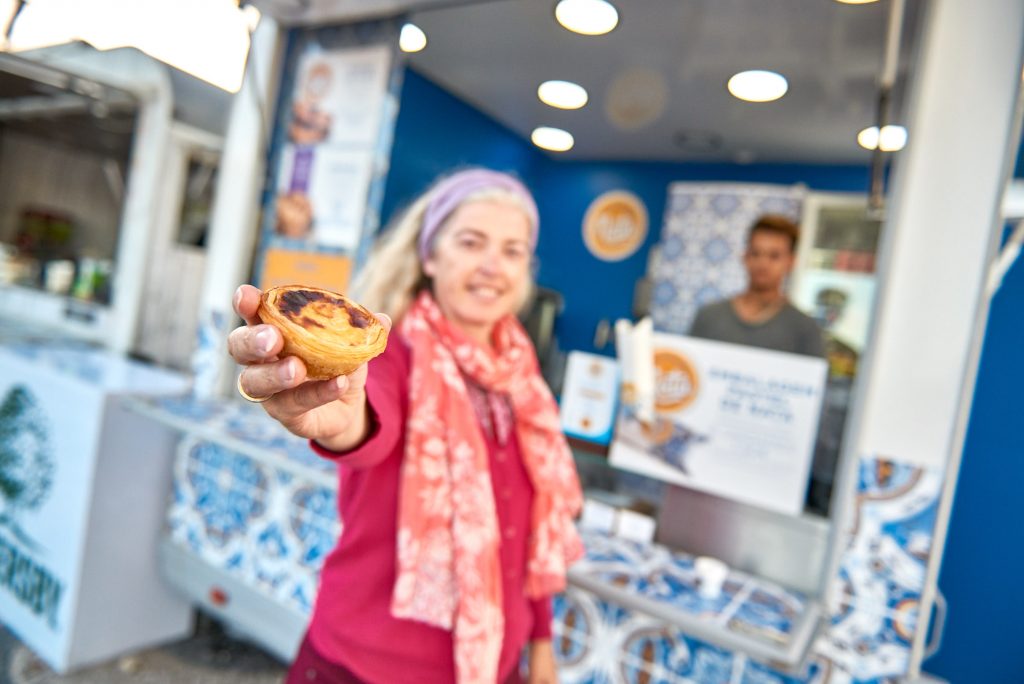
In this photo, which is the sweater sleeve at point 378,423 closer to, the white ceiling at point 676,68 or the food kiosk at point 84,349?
the white ceiling at point 676,68

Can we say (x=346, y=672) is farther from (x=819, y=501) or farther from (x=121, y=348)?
(x=121, y=348)

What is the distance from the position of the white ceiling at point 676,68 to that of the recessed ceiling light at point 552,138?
0.07ft

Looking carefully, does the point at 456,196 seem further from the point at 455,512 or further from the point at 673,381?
the point at 673,381

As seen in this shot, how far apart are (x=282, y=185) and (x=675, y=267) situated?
1.61 metres

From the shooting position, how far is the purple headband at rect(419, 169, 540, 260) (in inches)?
45.4

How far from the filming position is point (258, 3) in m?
2.23

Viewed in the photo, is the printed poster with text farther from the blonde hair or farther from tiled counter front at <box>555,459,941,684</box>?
tiled counter front at <box>555,459,941,684</box>

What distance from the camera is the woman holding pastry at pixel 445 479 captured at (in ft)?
3.45

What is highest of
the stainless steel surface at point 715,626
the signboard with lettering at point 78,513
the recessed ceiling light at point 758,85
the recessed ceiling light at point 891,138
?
the recessed ceiling light at point 758,85

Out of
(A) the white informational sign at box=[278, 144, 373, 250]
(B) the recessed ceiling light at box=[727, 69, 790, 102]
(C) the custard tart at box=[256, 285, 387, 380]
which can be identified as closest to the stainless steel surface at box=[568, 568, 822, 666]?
(C) the custard tart at box=[256, 285, 387, 380]

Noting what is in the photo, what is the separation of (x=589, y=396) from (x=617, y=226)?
2.06ft

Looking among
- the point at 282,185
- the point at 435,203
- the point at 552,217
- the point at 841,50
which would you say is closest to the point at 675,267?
the point at 552,217

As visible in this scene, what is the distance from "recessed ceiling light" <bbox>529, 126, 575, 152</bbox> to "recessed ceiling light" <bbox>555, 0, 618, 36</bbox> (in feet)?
1.09

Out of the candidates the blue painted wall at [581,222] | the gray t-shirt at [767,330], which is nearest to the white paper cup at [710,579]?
the gray t-shirt at [767,330]
